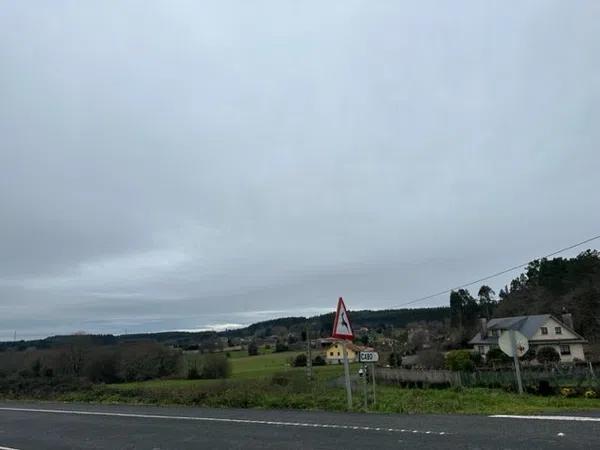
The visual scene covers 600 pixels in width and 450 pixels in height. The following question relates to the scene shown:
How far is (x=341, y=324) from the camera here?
12.6 m

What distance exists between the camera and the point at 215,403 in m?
14.6

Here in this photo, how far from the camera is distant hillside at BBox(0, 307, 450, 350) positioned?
4088cm

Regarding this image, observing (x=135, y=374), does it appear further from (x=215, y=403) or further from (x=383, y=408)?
(x=383, y=408)

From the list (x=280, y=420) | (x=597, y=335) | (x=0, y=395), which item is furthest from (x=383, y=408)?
(x=597, y=335)

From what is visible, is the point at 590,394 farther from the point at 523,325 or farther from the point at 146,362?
the point at 523,325

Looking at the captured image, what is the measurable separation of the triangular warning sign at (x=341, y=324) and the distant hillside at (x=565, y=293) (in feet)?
171

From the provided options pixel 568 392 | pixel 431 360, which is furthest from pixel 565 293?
pixel 568 392

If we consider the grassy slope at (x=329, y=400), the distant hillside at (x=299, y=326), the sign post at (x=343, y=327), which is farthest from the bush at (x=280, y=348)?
the sign post at (x=343, y=327)

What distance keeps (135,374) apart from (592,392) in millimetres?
46510

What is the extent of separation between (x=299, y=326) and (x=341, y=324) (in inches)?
1891

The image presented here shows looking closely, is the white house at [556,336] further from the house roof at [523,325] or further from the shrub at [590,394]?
the shrub at [590,394]

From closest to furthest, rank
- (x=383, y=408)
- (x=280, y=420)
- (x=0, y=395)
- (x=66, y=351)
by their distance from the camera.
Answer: (x=280, y=420), (x=383, y=408), (x=0, y=395), (x=66, y=351)

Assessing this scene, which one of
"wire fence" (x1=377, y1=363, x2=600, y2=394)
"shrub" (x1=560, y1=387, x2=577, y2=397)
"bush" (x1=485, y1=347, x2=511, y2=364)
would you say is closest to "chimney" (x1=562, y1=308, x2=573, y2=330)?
"bush" (x1=485, y1=347, x2=511, y2=364)

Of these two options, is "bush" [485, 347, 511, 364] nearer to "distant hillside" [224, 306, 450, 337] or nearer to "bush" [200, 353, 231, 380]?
"distant hillside" [224, 306, 450, 337]
